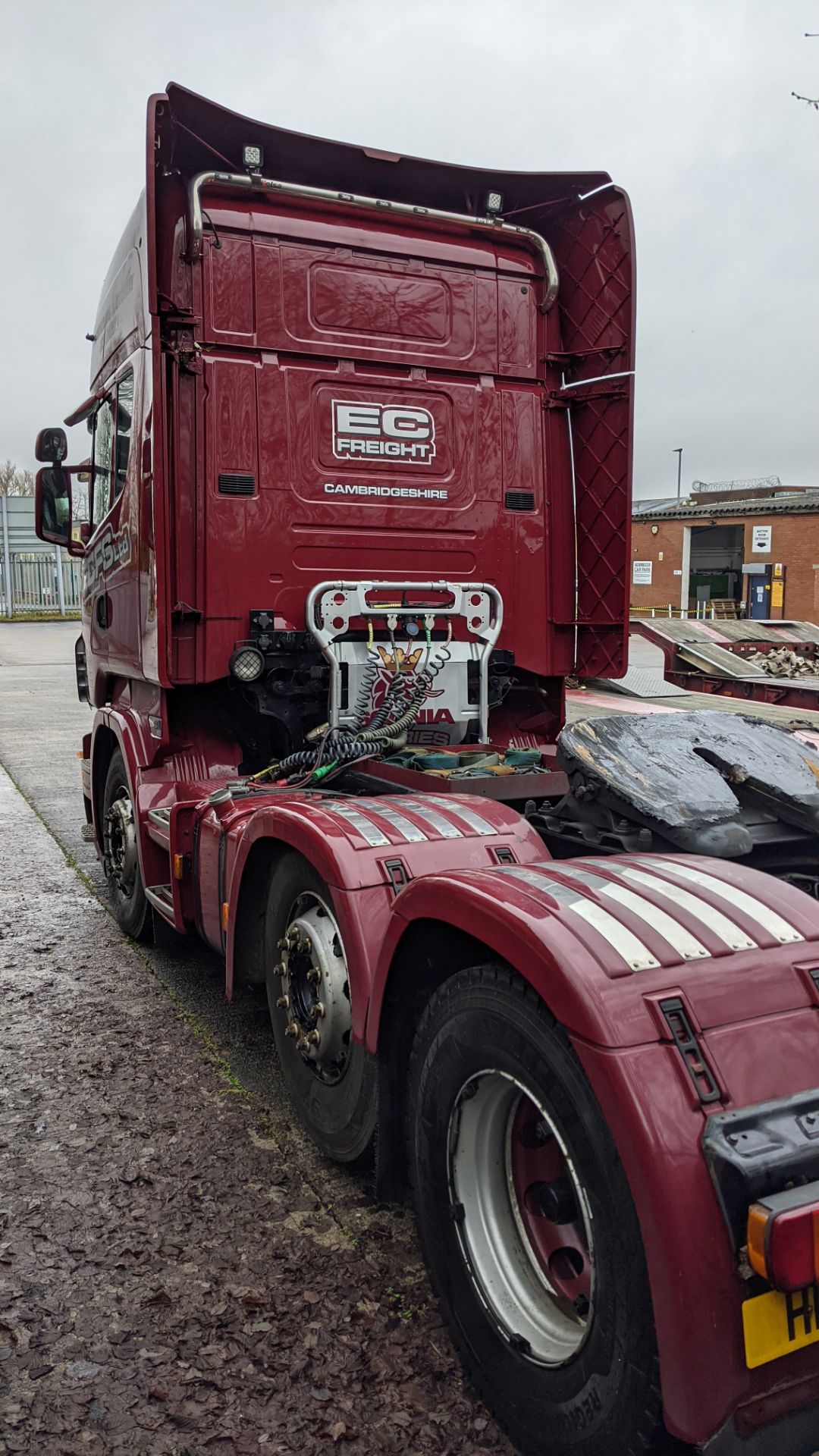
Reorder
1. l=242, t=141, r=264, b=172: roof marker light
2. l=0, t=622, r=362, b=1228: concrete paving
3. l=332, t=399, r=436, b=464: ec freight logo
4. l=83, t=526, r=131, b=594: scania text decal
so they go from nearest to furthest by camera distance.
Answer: l=0, t=622, r=362, b=1228: concrete paving < l=242, t=141, r=264, b=172: roof marker light < l=332, t=399, r=436, b=464: ec freight logo < l=83, t=526, r=131, b=594: scania text decal

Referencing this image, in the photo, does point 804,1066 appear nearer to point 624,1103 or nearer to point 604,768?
point 624,1103

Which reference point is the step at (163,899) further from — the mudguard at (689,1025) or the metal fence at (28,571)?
the metal fence at (28,571)

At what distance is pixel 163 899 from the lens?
15.6 feet

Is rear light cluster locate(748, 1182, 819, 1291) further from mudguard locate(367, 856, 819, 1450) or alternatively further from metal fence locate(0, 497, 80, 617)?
metal fence locate(0, 497, 80, 617)

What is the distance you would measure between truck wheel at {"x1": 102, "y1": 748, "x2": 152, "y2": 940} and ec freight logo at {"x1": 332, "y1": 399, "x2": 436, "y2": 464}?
6.65ft

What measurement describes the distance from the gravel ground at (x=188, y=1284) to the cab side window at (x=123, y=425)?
273cm

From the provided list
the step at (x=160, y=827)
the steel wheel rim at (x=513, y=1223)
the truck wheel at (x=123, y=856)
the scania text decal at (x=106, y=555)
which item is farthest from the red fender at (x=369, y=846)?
the scania text decal at (x=106, y=555)

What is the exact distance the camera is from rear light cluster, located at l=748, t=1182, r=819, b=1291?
1.64 metres

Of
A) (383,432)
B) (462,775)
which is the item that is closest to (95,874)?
(383,432)

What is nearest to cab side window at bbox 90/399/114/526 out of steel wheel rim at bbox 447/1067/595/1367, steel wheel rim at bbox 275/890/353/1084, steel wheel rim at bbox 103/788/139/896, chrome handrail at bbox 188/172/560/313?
chrome handrail at bbox 188/172/560/313

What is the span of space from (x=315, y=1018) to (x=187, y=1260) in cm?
74

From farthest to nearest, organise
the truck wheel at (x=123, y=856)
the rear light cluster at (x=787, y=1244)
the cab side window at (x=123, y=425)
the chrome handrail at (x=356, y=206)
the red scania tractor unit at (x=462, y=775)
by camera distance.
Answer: the truck wheel at (x=123, y=856) → the cab side window at (x=123, y=425) → the chrome handrail at (x=356, y=206) → the red scania tractor unit at (x=462, y=775) → the rear light cluster at (x=787, y=1244)

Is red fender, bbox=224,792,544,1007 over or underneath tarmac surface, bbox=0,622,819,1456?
over

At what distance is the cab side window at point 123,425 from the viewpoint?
4.92 m
